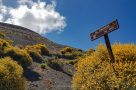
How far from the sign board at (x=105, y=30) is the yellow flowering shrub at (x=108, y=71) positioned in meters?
1.58

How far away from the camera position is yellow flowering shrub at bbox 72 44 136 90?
17.8m

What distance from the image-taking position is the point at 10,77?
73.0ft

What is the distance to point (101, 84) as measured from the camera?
1816 cm

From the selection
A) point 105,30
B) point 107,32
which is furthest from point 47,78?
point 107,32

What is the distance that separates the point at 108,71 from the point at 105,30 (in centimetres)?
197

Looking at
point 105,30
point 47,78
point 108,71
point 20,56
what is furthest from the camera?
point 20,56

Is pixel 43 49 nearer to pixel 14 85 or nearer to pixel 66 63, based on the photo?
pixel 66 63

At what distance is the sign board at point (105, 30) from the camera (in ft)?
56.9

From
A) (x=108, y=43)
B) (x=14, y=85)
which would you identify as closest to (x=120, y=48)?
(x=108, y=43)

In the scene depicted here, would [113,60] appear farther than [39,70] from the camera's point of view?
No

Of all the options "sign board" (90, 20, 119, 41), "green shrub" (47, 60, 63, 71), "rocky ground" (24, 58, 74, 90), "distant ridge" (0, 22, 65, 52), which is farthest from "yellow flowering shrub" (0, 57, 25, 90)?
"distant ridge" (0, 22, 65, 52)

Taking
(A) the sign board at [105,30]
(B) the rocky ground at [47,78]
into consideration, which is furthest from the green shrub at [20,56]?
(A) the sign board at [105,30]

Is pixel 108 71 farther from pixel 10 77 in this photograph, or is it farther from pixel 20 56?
pixel 20 56

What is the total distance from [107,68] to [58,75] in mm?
23944
